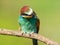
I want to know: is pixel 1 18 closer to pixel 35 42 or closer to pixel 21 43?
pixel 21 43

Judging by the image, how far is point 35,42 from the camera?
186 cm

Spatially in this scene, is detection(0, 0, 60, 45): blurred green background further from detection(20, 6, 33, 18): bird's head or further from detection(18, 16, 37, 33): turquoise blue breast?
detection(20, 6, 33, 18): bird's head

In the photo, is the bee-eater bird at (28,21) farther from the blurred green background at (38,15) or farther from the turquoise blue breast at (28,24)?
the blurred green background at (38,15)

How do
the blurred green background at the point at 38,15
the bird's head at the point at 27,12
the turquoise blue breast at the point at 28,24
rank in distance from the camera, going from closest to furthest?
the bird's head at the point at 27,12 → the turquoise blue breast at the point at 28,24 → the blurred green background at the point at 38,15

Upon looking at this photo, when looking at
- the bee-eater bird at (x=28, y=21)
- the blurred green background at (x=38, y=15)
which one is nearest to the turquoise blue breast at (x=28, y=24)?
the bee-eater bird at (x=28, y=21)

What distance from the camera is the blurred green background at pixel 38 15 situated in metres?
2.88

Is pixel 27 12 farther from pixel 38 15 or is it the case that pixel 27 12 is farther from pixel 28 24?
pixel 38 15

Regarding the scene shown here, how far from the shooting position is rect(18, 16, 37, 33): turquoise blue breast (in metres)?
1.77

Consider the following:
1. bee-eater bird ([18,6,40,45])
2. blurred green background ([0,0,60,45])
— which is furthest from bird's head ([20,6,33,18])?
blurred green background ([0,0,60,45])

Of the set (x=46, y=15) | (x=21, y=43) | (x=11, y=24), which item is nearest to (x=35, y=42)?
(x=21, y=43)

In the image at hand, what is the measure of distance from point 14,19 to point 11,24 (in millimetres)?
103

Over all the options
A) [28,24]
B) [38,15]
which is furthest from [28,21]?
[38,15]

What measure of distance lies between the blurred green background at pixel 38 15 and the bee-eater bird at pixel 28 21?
0.99 metres

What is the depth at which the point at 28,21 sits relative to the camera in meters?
1.77
